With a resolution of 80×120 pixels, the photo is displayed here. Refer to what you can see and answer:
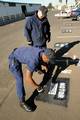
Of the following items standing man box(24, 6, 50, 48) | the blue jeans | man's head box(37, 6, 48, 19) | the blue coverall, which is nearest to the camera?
the blue coverall

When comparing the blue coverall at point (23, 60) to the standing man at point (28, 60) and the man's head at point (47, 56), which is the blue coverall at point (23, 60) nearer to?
the standing man at point (28, 60)

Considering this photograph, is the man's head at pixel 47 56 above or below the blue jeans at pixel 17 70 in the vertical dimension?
above

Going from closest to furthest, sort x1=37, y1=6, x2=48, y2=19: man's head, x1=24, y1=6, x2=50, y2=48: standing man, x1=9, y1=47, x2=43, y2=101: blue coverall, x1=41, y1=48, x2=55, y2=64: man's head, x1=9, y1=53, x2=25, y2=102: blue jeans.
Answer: x1=41, y1=48, x2=55, y2=64: man's head, x1=9, y1=47, x2=43, y2=101: blue coverall, x1=9, y1=53, x2=25, y2=102: blue jeans, x1=37, y1=6, x2=48, y2=19: man's head, x1=24, y1=6, x2=50, y2=48: standing man

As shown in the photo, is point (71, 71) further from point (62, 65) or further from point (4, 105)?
point (4, 105)

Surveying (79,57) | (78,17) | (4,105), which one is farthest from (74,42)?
(78,17)

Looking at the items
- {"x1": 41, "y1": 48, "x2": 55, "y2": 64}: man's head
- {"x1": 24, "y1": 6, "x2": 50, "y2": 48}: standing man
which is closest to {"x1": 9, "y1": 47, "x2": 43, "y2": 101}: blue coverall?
{"x1": 41, "y1": 48, "x2": 55, "y2": 64}: man's head

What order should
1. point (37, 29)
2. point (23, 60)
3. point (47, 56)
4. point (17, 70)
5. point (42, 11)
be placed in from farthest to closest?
1. point (37, 29)
2. point (42, 11)
3. point (17, 70)
4. point (23, 60)
5. point (47, 56)

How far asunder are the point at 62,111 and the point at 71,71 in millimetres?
3101

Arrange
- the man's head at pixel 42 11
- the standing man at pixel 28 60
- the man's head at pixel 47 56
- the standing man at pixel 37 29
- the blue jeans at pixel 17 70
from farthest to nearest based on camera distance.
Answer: the standing man at pixel 37 29
the man's head at pixel 42 11
the blue jeans at pixel 17 70
the standing man at pixel 28 60
the man's head at pixel 47 56

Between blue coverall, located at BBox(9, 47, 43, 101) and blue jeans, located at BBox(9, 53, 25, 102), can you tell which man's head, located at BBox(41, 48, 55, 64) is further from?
blue jeans, located at BBox(9, 53, 25, 102)

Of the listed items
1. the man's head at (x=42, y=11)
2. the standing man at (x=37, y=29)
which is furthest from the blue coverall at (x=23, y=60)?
the standing man at (x=37, y=29)

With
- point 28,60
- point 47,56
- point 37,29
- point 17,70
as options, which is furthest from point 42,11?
point 47,56

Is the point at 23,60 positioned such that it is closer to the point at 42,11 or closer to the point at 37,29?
the point at 42,11

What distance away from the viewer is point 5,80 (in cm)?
920
